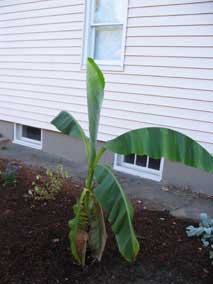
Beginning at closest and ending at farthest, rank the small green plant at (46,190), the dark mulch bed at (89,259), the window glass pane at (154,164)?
the dark mulch bed at (89,259), the small green plant at (46,190), the window glass pane at (154,164)

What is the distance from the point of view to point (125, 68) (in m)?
4.67

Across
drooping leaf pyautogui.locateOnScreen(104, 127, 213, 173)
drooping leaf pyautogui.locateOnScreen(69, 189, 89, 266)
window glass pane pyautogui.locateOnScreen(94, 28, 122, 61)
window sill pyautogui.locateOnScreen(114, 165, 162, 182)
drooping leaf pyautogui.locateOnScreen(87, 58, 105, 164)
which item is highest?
window glass pane pyautogui.locateOnScreen(94, 28, 122, 61)

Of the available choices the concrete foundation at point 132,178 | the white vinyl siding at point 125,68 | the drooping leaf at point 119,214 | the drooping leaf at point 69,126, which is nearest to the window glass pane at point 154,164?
the concrete foundation at point 132,178

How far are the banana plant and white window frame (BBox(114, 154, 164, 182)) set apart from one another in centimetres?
243

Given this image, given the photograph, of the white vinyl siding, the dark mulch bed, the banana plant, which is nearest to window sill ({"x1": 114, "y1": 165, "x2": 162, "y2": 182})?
the white vinyl siding

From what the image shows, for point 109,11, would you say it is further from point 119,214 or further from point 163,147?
point 119,214

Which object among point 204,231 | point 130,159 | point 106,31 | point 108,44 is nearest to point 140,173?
point 130,159

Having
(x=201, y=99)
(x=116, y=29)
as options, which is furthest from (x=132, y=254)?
(x=116, y=29)

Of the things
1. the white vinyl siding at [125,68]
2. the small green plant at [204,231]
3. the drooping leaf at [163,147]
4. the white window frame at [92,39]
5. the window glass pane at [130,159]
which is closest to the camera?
the drooping leaf at [163,147]

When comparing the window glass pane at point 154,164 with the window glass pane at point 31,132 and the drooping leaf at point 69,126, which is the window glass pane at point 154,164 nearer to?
the drooping leaf at point 69,126

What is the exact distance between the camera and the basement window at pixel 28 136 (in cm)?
649

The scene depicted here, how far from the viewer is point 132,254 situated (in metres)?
1.95

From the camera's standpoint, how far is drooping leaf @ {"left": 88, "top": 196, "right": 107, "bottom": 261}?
234cm

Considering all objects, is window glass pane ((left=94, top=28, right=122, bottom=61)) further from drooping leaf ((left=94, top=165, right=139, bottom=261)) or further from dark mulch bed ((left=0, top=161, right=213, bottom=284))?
drooping leaf ((left=94, top=165, right=139, bottom=261))
